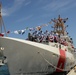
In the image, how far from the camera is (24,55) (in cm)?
1888

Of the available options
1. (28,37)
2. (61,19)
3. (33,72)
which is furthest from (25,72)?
(61,19)

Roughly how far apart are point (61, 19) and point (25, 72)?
14.5 m

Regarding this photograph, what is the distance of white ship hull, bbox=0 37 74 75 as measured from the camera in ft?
61.3

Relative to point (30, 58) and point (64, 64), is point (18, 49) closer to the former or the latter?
point (30, 58)

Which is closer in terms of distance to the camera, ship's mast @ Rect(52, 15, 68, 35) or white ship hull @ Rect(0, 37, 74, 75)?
white ship hull @ Rect(0, 37, 74, 75)

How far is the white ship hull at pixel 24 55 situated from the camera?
18.7 metres

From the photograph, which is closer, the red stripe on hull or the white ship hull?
the white ship hull

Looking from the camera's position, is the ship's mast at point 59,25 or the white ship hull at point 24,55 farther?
the ship's mast at point 59,25

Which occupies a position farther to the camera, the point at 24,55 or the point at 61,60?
the point at 61,60

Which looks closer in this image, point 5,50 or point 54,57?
point 5,50

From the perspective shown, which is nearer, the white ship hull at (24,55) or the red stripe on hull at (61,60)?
the white ship hull at (24,55)

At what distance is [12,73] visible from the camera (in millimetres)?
18953

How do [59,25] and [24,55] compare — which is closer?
[24,55]

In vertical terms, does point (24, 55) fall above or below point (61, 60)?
above
